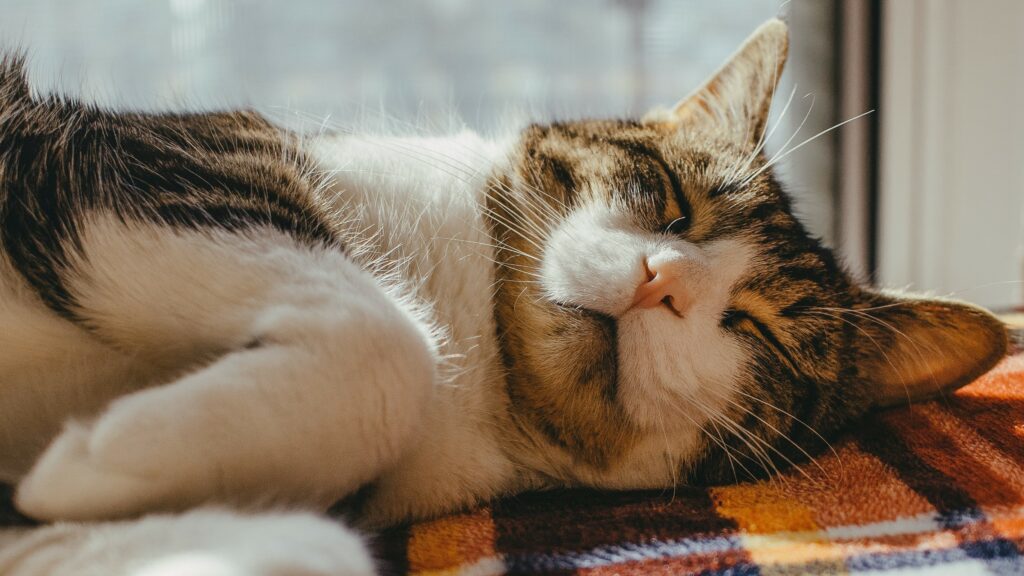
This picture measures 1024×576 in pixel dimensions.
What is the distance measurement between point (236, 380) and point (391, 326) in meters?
0.13

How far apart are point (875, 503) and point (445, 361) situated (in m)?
0.44

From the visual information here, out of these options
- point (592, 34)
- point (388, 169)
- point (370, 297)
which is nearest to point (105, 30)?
point (388, 169)

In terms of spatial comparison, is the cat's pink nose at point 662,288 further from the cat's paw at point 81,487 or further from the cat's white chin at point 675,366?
the cat's paw at point 81,487

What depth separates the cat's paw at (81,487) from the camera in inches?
23.1

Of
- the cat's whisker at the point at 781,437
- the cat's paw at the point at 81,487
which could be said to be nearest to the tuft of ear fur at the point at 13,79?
the cat's paw at the point at 81,487

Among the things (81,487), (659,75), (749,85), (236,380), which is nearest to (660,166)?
(749,85)

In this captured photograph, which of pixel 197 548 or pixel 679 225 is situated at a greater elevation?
pixel 679 225

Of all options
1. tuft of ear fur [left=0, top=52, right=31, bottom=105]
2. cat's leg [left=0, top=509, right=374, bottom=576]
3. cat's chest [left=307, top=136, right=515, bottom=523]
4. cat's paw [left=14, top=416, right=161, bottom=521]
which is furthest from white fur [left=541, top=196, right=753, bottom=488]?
tuft of ear fur [left=0, top=52, right=31, bottom=105]

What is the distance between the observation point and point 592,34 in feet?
6.14

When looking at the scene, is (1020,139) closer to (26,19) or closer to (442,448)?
(442,448)

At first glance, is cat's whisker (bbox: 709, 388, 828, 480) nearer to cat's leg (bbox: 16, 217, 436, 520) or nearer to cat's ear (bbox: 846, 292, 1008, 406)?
cat's ear (bbox: 846, 292, 1008, 406)

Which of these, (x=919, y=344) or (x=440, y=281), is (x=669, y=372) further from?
(x=919, y=344)

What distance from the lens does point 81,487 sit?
588mm

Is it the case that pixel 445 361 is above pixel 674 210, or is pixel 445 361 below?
below
